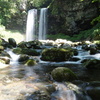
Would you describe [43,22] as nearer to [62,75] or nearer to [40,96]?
Answer: [62,75]

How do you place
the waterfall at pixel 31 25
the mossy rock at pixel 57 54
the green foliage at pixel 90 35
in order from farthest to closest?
1. the waterfall at pixel 31 25
2. the green foliage at pixel 90 35
3. the mossy rock at pixel 57 54

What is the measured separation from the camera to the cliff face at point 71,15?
22922 millimetres

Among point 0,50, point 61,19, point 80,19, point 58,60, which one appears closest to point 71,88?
point 58,60

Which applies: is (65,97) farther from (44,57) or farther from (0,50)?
(0,50)

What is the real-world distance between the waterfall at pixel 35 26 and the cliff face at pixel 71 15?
1611mm

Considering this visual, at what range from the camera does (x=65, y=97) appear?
12.8 ft

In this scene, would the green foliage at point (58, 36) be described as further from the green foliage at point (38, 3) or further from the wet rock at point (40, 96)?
the wet rock at point (40, 96)

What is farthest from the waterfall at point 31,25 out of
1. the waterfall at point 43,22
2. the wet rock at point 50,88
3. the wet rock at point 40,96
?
the wet rock at point 40,96

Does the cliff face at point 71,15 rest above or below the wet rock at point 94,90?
above

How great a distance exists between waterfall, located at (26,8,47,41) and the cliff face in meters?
1.61

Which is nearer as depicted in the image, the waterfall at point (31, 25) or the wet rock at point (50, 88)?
the wet rock at point (50, 88)

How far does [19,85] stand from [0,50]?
7735 millimetres

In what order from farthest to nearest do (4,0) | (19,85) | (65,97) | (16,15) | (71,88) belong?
(16,15), (4,0), (19,85), (71,88), (65,97)

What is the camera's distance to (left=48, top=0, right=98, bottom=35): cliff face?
22.9 metres
